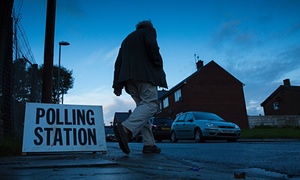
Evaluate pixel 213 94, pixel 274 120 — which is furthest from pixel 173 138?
pixel 274 120

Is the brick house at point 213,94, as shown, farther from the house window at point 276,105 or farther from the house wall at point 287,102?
the house window at point 276,105

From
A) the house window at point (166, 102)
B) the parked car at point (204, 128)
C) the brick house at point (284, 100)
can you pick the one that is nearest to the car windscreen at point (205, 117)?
the parked car at point (204, 128)

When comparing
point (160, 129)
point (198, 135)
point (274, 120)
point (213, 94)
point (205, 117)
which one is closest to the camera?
point (198, 135)

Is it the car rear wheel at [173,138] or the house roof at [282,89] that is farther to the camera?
the house roof at [282,89]

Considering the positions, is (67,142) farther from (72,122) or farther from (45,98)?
(45,98)

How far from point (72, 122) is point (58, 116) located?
0.23m

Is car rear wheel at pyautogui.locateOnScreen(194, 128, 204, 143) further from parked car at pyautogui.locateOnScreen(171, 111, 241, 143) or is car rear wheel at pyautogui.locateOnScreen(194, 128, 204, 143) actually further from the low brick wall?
the low brick wall

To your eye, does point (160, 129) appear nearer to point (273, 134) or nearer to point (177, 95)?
point (273, 134)

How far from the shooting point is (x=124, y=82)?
4785 mm

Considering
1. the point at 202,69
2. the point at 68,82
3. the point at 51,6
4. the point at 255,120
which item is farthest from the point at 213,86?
the point at 51,6

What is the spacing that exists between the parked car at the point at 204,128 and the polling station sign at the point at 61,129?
8.13 meters

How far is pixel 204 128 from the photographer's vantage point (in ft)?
40.1

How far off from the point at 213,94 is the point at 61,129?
3473 centimetres

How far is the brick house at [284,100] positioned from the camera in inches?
1913
